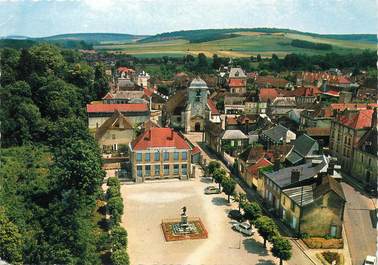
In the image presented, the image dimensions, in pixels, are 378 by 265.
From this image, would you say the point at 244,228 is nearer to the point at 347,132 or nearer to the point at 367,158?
the point at 367,158

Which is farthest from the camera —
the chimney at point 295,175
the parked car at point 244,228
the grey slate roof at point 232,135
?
the grey slate roof at point 232,135

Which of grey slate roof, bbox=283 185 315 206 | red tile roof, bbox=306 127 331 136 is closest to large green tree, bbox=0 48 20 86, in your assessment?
red tile roof, bbox=306 127 331 136

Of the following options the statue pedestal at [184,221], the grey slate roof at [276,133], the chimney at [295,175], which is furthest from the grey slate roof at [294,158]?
the statue pedestal at [184,221]

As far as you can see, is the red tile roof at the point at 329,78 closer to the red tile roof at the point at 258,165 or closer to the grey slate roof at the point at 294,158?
the grey slate roof at the point at 294,158

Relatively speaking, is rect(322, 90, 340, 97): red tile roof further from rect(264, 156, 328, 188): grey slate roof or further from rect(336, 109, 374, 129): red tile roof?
rect(264, 156, 328, 188): grey slate roof

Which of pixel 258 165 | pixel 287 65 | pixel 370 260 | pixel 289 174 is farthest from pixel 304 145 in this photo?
pixel 287 65

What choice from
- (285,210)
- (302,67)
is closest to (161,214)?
(285,210)
